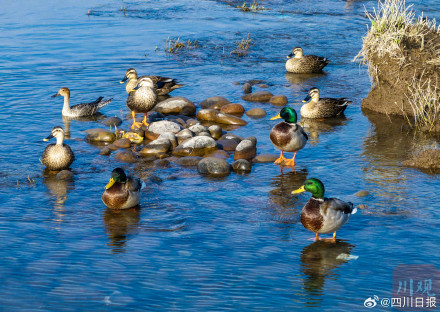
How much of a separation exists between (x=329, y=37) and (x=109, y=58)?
7.99 m

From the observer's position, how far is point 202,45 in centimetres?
2136

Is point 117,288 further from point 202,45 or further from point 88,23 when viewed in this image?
point 88,23

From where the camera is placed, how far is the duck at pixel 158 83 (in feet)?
52.6

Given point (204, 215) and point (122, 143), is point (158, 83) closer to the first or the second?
point (122, 143)

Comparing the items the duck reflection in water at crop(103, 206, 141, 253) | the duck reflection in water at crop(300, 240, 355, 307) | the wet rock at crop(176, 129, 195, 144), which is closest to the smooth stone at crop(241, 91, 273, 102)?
the wet rock at crop(176, 129, 195, 144)

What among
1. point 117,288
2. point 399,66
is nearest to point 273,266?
point 117,288

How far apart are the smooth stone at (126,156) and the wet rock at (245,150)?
1.98m

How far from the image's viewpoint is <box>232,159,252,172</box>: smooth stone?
11445 millimetres

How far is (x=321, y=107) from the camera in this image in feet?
48.3

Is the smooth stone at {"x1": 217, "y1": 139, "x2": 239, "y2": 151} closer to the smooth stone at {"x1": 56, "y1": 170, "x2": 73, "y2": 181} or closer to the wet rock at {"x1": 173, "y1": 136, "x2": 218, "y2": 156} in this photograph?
the wet rock at {"x1": 173, "y1": 136, "x2": 218, "y2": 156}

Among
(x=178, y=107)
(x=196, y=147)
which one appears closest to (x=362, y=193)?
(x=196, y=147)

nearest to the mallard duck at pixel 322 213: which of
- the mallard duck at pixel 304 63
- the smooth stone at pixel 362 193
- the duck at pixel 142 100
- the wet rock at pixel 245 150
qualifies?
the smooth stone at pixel 362 193

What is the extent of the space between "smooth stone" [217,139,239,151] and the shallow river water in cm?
63

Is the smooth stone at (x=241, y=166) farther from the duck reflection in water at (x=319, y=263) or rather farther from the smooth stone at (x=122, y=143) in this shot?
the duck reflection in water at (x=319, y=263)
